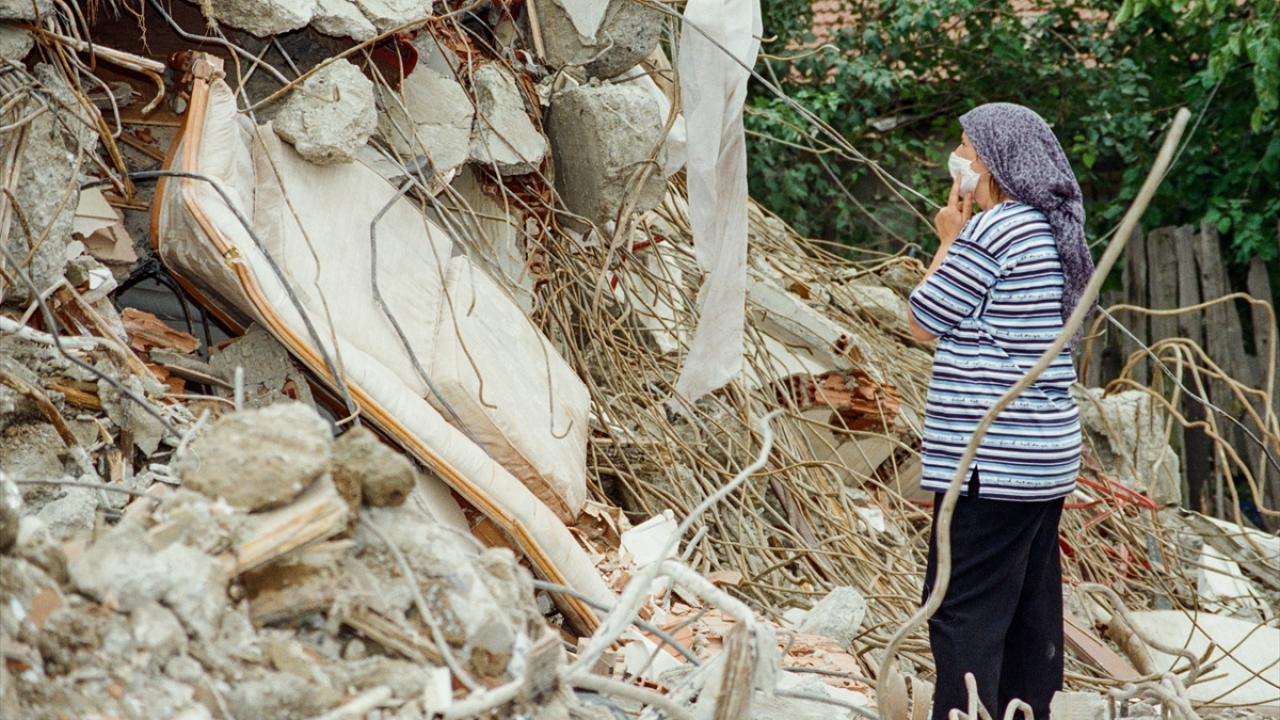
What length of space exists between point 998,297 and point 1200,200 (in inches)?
192

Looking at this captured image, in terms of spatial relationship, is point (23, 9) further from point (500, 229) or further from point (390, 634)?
point (390, 634)

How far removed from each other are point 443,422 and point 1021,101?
5624mm

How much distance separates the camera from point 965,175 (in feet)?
10.2

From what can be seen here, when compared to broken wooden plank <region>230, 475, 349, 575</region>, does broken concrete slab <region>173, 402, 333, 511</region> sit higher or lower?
higher

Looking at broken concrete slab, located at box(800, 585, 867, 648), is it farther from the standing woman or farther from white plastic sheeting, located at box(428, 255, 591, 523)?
white plastic sheeting, located at box(428, 255, 591, 523)

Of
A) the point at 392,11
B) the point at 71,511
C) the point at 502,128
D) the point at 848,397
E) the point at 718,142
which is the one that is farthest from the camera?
the point at 848,397

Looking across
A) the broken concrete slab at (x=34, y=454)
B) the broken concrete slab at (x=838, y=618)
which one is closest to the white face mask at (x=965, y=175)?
the broken concrete slab at (x=838, y=618)

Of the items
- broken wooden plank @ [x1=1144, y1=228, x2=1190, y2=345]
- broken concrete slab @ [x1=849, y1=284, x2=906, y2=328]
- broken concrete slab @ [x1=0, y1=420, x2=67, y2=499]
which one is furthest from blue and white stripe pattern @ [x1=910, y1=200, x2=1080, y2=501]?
broken wooden plank @ [x1=1144, y1=228, x2=1190, y2=345]

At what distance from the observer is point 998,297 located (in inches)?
117

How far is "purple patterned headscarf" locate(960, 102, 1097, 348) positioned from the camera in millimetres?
2990

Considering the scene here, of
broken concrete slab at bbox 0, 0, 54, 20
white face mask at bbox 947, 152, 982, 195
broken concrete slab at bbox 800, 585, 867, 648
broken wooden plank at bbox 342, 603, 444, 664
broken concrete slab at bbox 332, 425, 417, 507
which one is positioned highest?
broken concrete slab at bbox 0, 0, 54, 20

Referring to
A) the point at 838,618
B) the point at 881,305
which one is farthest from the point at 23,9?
the point at 881,305

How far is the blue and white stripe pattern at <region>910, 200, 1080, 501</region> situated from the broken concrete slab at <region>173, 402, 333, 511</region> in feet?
5.37

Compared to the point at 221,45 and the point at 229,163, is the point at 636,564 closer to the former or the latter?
the point at 229,163
